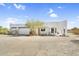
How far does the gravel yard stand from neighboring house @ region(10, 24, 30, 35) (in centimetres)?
4

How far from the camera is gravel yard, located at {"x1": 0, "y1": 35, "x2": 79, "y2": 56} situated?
2.12 meters

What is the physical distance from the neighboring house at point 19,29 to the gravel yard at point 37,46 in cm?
4

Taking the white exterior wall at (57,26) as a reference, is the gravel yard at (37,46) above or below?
below

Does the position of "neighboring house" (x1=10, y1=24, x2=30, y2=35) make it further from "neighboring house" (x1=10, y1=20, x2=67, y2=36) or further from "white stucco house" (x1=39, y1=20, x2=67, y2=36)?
"white stucco house" (x1=39, y1=20, x2=67, y2=36)

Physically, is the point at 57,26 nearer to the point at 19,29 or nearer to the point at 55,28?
the point at 55,28

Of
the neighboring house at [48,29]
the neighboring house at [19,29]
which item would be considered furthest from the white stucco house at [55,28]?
the neighboring house at [19,29]

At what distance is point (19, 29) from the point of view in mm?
2119

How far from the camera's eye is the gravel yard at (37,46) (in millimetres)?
2123

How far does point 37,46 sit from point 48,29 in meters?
0.18

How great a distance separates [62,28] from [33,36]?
0.26 meters

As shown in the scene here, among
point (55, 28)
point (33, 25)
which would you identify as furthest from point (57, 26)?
point (33, 25)

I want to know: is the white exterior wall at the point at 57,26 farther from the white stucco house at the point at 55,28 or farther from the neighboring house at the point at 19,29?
the neighboring house at the point at 19,29

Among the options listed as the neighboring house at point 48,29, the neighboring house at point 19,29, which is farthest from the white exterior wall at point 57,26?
the neighboring house at point 19,29

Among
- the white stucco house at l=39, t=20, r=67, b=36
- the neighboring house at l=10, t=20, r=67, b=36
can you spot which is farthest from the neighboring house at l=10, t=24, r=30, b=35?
the white stucco house at l=39, t=20, r=67, b=36
